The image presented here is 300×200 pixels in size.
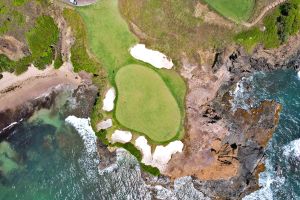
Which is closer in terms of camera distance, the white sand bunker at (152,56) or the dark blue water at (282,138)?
the white sand bunker at (152,56)

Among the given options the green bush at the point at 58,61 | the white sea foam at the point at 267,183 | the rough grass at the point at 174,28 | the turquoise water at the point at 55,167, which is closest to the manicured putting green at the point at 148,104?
the rough grass at the point at 174,28

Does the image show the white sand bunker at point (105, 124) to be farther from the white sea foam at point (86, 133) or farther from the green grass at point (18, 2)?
the green grass at point (18, 2)

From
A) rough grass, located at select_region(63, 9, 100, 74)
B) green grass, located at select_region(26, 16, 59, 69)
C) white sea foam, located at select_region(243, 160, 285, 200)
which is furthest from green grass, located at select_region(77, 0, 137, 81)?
white sea foam, located at select_region(243, 160, 285, 200)

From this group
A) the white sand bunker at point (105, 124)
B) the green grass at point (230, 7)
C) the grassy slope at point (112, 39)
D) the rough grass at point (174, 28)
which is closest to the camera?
the rough grass at point (174, 28)

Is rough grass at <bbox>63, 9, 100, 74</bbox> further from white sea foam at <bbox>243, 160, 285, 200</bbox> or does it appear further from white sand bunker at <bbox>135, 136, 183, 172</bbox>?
white sea foam at <bbox>243, 160, 285, 200</bbox>

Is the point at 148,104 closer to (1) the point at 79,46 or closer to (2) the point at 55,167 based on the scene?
(1) the point at 79,46

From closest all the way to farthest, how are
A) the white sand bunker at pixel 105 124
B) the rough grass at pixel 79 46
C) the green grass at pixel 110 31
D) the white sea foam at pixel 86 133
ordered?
the green grass at pixel 110 31 → the rough grass at pixel 79 46 → the white sand bunker at pixel 105 124 → the white sea foam at pixel 86 133

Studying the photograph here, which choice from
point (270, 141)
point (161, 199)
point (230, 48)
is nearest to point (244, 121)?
point (270, 141)
